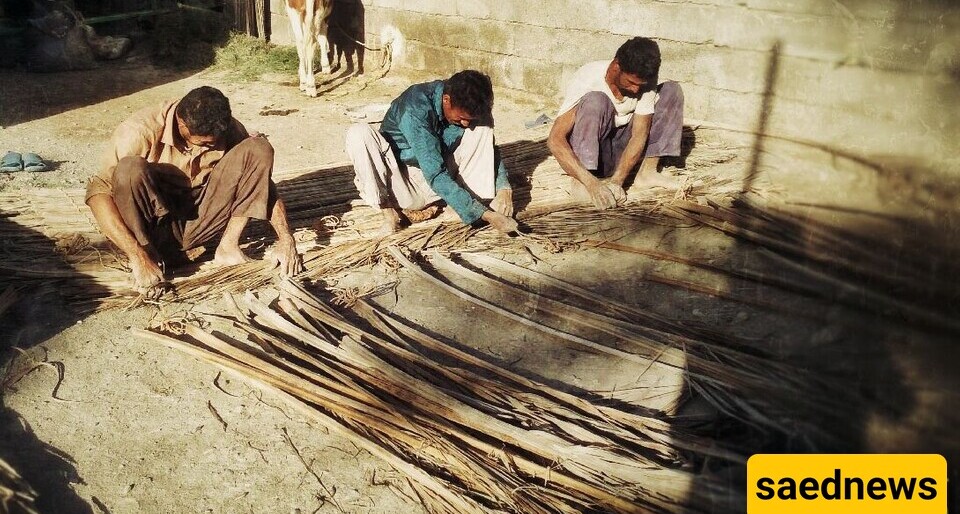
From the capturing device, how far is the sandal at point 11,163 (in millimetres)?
5113

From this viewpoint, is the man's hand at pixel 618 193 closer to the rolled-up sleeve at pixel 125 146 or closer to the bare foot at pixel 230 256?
the bare foot at pixel 230 256

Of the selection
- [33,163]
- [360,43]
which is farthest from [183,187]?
[360,43]

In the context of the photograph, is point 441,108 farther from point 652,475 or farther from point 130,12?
point 130,12

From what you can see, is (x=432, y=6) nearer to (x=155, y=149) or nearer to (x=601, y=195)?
(x=601, y=195)

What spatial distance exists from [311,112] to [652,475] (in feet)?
16.9

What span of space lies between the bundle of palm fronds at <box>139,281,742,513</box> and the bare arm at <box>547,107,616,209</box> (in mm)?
1493

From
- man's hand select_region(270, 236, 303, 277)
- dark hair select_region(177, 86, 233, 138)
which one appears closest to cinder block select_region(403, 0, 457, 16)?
man's hand select_region(270, 236, 303, 277)

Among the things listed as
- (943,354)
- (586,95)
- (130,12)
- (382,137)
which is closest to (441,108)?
(382,137)

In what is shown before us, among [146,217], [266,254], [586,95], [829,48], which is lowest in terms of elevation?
[266,254]

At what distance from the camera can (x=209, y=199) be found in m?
3.76

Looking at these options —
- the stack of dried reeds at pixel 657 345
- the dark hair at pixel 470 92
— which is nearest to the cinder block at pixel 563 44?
the dark hair at pixel 470 92

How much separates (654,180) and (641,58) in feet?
2.49

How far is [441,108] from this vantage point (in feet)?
13.2

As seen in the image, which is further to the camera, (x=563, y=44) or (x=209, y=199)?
(x=563, y=44)
